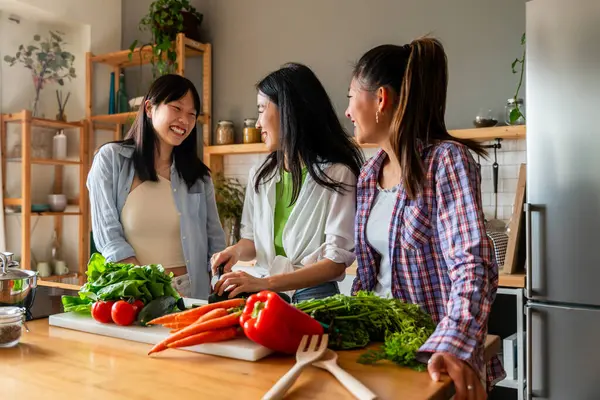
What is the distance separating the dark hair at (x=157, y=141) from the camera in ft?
7.59

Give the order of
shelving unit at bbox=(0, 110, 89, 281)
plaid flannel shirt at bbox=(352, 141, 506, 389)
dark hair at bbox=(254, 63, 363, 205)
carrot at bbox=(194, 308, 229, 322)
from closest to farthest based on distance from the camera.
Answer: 1. plaid flannel shirt at bbox=(352, 141, 506, 389)
2. carrot at bbox=(194, 308, 229, 322)
3. dark hair at bbox=(254, 63, 363, 205)
4. shelving unit at bbox=(0, 110, 89, 281)

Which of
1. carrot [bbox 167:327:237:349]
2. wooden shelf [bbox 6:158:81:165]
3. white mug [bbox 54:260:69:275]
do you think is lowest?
white mug [bbox 54:260:69:275]

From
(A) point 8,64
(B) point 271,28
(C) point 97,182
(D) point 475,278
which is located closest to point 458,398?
(D) point 475,278

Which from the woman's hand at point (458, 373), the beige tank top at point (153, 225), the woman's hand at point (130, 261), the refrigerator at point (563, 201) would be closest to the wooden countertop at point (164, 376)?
the woman's hand at point (458, 373)

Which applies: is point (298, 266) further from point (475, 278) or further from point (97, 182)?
point (97, 182)

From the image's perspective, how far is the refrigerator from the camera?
8.20ft

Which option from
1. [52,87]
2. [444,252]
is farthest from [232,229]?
[444,252]

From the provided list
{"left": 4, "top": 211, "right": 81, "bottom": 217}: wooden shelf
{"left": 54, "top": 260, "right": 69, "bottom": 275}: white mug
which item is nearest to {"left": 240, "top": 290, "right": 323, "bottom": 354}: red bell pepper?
{"left": 4, "top": 211, "right": 81, "bottom": 217}: wooden shelf

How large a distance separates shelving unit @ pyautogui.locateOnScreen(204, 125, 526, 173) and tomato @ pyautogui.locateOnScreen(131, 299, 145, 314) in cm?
205

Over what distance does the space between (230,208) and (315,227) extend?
2403 millimetres

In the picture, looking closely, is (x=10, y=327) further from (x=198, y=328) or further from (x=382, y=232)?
(x=382, y=232)

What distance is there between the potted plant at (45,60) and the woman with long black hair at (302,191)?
317cm

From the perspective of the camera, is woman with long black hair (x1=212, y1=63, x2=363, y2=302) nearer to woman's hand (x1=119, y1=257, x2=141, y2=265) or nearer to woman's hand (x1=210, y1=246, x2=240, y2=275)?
woman's hand (x1=210, y1=246, x2=240, y2=275)

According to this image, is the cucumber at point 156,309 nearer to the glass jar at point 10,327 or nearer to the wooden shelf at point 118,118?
the glass jar at point 10,327
